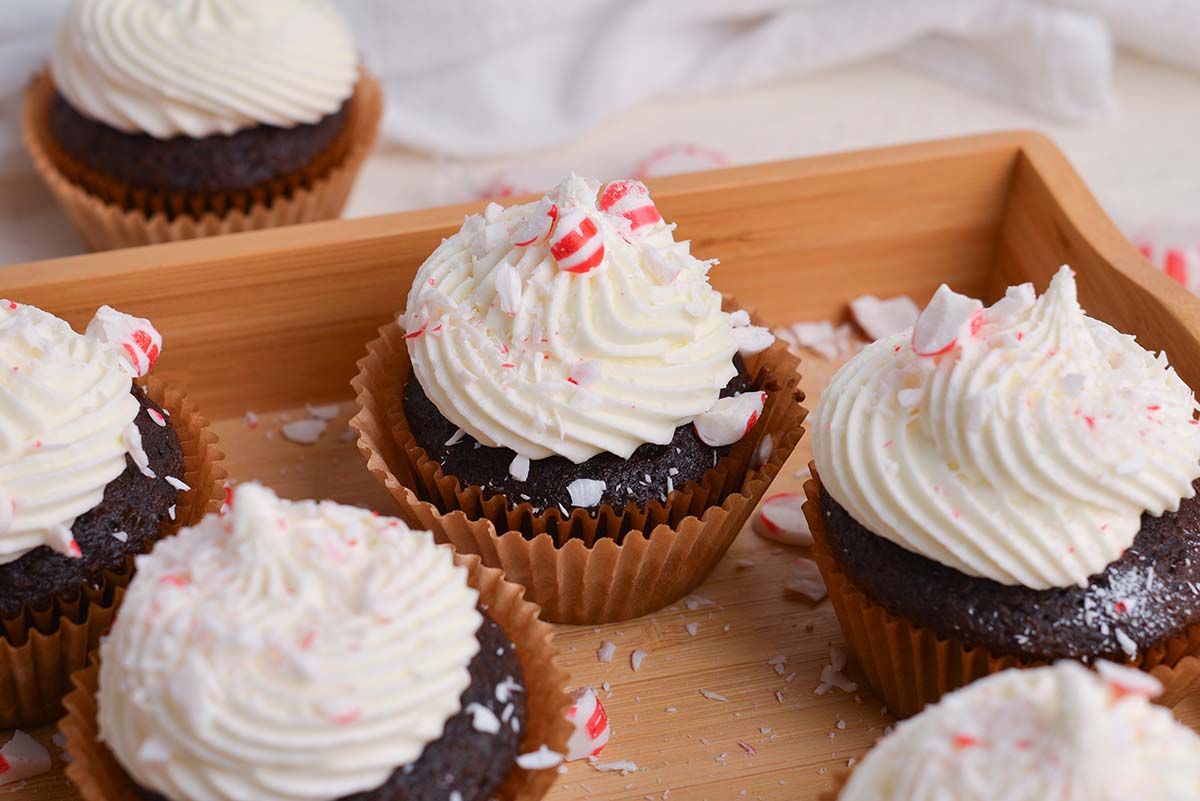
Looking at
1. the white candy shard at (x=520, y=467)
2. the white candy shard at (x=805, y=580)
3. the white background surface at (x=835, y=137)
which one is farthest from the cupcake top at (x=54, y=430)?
the white background surface at (x=835, y=137)

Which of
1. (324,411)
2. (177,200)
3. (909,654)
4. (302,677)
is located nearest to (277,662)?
(302,677)

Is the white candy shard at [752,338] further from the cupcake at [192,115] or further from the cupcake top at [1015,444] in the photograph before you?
the cupcake at [192,115]

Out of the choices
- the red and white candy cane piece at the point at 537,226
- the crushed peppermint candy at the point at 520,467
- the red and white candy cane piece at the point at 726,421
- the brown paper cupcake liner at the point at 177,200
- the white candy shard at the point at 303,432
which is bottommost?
the white candy shard at the point at 303,432

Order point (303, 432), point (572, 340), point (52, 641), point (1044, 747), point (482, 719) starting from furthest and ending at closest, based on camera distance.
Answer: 1. point (303, 432)
2. point (572, 340)
3. point (52, 641)
4. point (482, 719)
5. point (1044, 747)

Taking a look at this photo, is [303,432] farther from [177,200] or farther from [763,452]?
[763,452]

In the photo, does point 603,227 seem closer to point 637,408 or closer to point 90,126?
point 637,408

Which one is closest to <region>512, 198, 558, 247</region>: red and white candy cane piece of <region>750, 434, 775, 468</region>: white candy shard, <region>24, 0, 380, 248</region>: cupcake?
<region>750, 434, 775, 468</region>: white candy shard

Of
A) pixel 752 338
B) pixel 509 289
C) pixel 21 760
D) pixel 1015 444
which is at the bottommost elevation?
pixel 21 760

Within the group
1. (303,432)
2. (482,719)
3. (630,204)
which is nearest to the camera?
(482,719)
